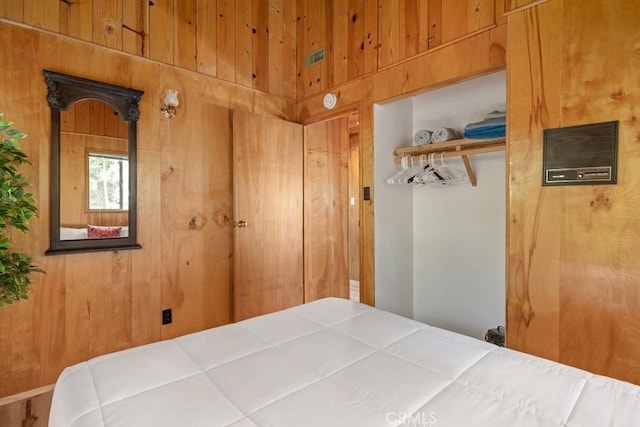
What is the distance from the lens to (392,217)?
2768 mm

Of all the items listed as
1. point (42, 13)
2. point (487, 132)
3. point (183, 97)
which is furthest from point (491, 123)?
point (42, 13)

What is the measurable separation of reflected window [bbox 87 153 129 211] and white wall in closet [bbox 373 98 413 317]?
1.85 metres

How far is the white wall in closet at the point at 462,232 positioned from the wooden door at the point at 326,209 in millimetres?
941

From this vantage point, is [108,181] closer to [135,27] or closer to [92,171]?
[92,171]

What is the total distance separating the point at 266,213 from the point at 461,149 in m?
1.68

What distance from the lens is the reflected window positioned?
2178mm

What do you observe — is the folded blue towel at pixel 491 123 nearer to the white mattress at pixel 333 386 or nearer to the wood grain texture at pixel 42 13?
the white mattress at pixel 333 386

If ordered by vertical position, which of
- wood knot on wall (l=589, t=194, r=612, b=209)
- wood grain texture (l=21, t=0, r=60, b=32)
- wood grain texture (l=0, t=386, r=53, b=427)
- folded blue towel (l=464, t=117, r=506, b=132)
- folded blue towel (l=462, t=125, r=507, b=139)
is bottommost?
wood grain texture (l=0, t=386, r=53, b=427)

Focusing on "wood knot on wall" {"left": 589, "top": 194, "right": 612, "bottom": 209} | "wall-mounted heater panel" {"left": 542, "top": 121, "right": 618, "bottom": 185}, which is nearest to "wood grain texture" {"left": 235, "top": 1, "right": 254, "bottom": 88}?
"wall-mounted heater panel" {"left": 542, "top": 121, "right": 618, "bottom": 185}

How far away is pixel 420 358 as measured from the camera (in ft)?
3.65

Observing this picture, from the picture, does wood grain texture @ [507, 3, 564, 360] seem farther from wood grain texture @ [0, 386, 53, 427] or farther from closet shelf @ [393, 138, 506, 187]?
wood grain texture @ [0, 386, 53, 427]

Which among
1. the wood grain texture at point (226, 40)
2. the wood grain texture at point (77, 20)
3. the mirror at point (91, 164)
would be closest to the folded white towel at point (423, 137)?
the wood grain texture at point (226, 40)

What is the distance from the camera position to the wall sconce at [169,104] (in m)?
2.45

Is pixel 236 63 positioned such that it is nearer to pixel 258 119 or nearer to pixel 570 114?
pixel 258 119
